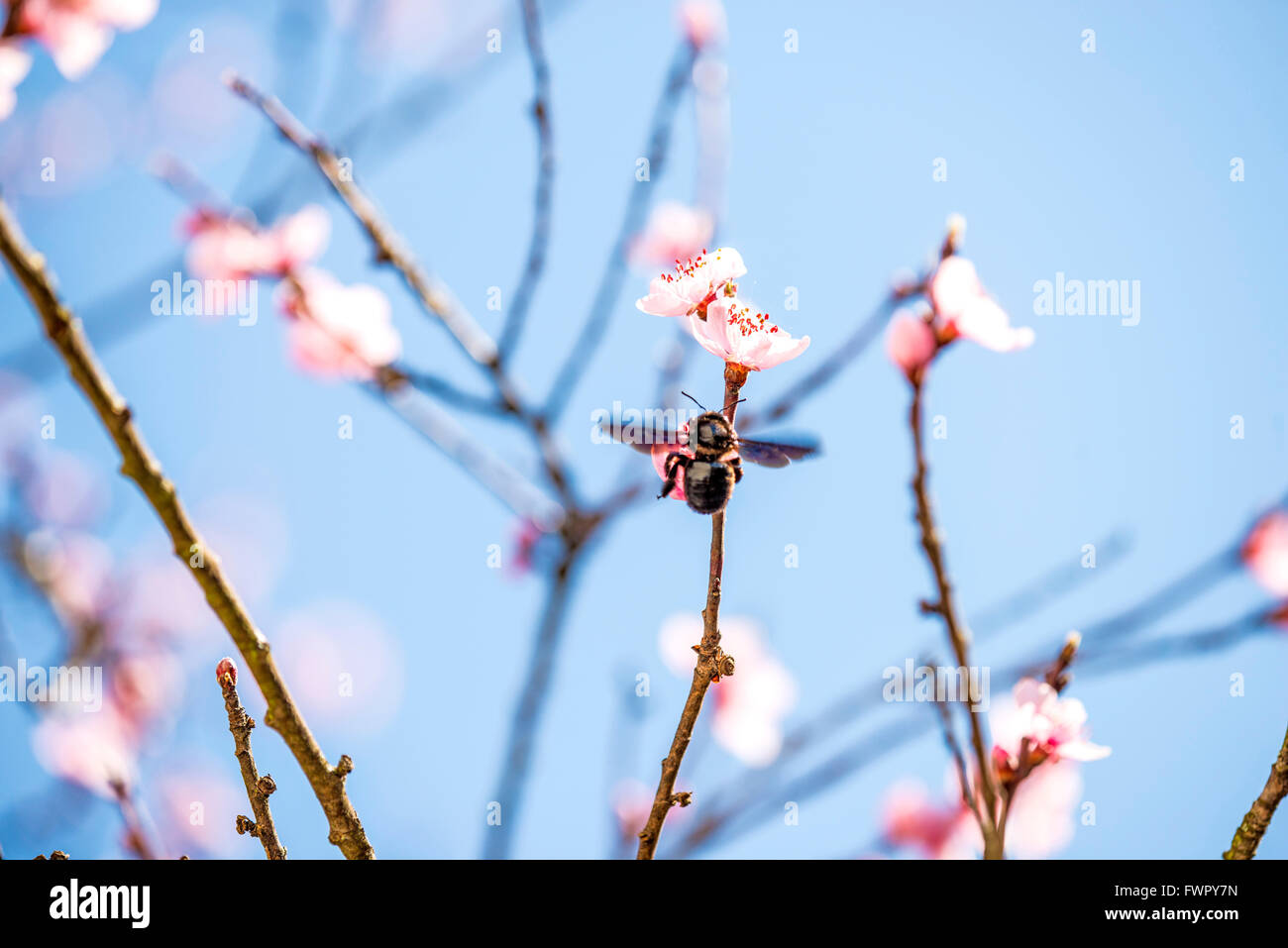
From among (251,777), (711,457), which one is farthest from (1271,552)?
(251,777)

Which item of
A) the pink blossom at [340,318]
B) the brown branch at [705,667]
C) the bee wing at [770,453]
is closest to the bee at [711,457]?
the bee wing at [770,453]

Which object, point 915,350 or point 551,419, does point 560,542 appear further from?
point 915,350

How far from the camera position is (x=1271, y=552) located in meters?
3.01

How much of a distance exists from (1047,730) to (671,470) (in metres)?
0.79

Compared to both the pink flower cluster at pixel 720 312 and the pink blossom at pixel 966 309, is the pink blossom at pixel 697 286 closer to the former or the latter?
the pink flower cluster at pixel 720 312

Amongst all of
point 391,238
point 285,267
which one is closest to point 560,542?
point 391,238

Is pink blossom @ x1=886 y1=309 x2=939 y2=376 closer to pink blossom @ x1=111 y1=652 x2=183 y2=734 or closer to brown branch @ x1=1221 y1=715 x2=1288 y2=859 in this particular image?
brown branch @ x1=1221 y1=715 x2=1288 y2=859

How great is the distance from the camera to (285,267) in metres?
3.15

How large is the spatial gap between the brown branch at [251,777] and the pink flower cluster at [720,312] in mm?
821

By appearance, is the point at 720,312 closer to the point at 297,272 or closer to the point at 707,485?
the point at 707,485

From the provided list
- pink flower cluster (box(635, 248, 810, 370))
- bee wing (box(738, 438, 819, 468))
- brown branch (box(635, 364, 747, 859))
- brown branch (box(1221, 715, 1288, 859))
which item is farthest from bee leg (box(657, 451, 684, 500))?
brown branch (box(1221, 715, 1288, 859))

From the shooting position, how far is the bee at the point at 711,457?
51.3 inches

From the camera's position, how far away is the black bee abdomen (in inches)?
51.1
